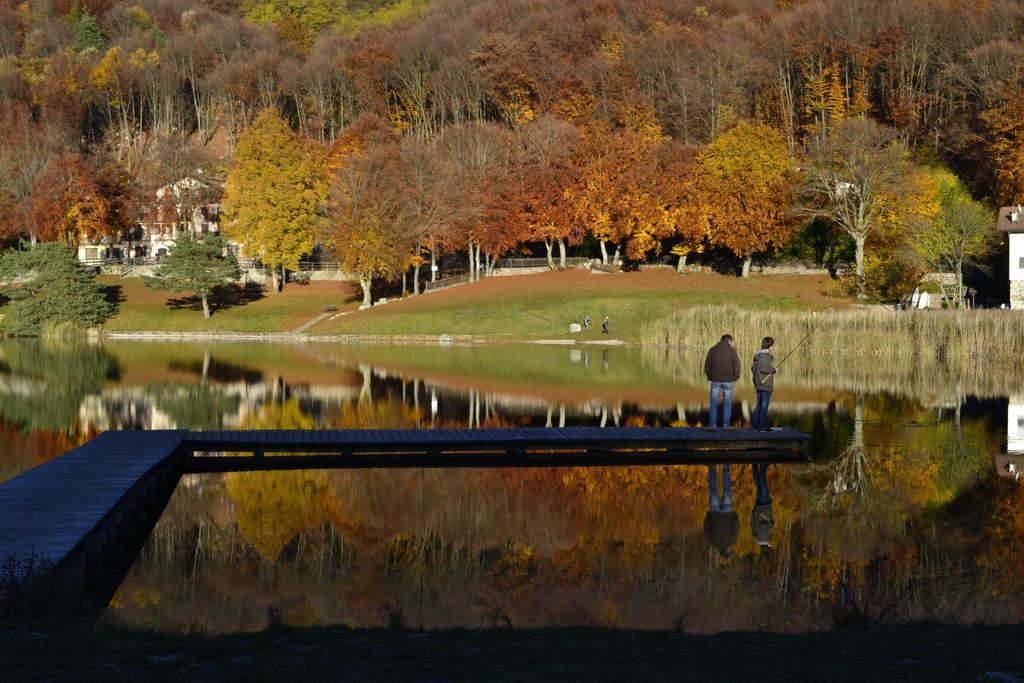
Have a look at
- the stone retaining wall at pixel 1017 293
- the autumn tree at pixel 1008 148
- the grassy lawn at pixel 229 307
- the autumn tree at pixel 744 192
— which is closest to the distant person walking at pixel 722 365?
the stone retaining wall at pixel 1017 293

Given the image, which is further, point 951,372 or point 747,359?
point 747,359

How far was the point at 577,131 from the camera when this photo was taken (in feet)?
296

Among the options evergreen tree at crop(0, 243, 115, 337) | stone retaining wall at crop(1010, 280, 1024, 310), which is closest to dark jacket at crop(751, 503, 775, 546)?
stone retaining wall at crop(1010, 280, 1024, 310)

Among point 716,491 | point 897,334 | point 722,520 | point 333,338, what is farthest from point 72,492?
point 333,338

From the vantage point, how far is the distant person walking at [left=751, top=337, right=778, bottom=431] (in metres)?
27.1

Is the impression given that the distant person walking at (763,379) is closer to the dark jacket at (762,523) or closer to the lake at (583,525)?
the lake at (583,525)

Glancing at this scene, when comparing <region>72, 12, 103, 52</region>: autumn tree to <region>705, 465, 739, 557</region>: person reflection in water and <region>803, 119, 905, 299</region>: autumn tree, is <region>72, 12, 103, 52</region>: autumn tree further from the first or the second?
<region>705, 465, 739, 557</region>: person reflection in water

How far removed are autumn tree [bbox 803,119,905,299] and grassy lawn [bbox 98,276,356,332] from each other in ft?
106

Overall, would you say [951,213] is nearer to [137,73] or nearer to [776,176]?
[776,176]

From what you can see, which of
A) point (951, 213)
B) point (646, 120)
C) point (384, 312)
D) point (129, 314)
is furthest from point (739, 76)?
point (129, 314)

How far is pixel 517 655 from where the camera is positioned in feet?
36.3

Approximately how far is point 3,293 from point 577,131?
4120 cm

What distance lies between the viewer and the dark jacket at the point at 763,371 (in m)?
27.1

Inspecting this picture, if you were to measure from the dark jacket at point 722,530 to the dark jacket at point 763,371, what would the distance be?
7.15 meters
